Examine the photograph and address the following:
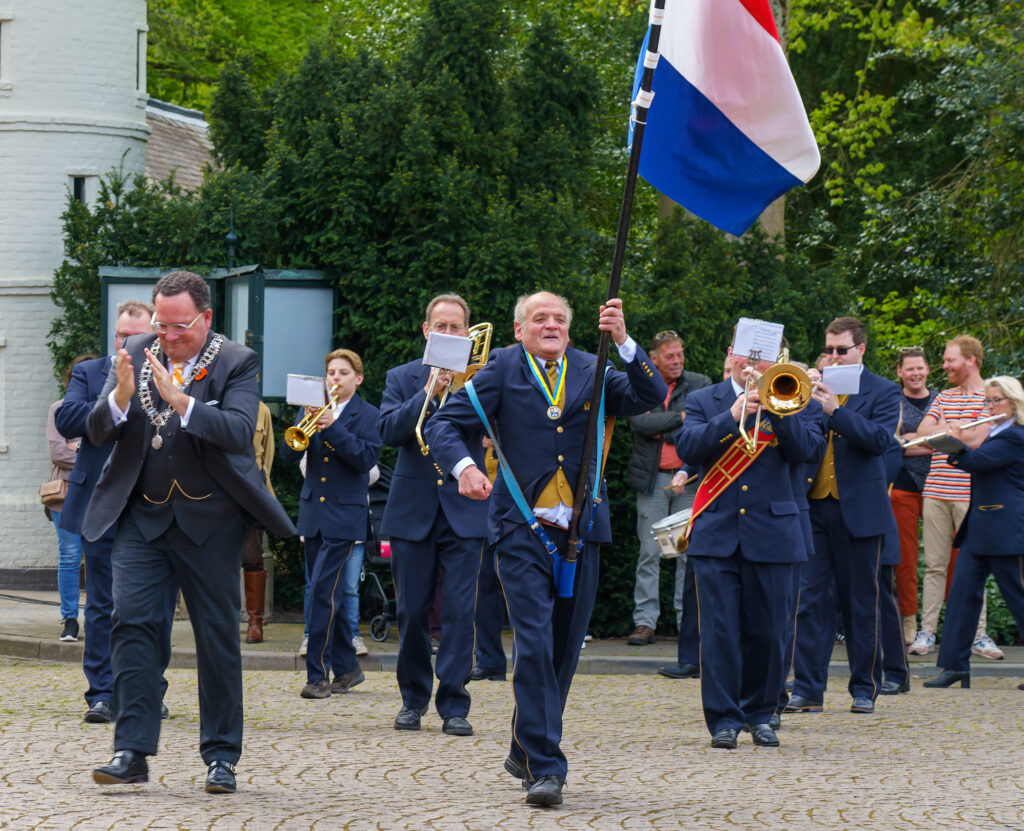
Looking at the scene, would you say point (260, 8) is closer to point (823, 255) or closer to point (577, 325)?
point (823, 255)

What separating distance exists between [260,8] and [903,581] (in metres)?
26.1

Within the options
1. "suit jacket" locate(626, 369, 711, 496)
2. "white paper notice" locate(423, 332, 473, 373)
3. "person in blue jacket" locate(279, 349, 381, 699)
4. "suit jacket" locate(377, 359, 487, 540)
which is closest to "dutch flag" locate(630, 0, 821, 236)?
"white paper notice" locate(423, 332, 473, 373)

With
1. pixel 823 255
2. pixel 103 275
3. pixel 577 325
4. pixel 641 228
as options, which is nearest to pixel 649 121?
pixel 577 325

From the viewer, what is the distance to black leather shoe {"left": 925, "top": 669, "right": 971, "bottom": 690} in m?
11.0

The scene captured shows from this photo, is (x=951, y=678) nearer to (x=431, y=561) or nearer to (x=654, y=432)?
(x=654, y=432)

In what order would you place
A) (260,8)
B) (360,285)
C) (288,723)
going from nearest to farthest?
(288,723)
(360,285)
(260,8)

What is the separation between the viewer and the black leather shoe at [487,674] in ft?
36.8

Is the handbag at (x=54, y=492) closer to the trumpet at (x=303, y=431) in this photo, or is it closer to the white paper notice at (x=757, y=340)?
the trumpet at (x=303, y=431)

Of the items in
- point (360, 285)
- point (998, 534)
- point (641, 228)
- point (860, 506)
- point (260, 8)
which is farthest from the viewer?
point (260, 8)

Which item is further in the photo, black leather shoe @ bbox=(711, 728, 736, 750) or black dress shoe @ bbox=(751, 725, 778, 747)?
black dress shoe @ bbox=(751, 725, 778, 747)

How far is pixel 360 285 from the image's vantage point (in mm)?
13750

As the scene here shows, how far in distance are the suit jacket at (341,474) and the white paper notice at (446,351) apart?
182 cm

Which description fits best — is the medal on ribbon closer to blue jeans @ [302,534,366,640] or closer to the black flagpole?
the black flagpole

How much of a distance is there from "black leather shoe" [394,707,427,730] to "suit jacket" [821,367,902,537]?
2869mm
